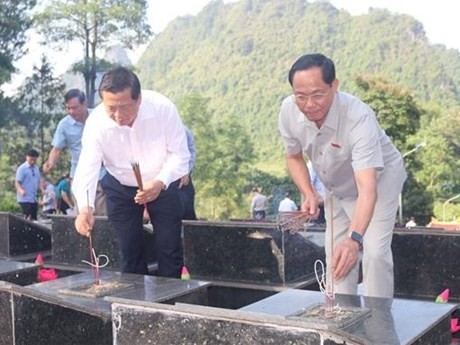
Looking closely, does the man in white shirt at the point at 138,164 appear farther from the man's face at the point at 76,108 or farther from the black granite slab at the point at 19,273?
the man's face at the point at 76,108

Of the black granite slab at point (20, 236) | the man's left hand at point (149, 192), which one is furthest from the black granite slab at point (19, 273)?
the black granite slab at point (20, 236)

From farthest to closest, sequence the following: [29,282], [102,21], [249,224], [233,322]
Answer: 1. [102,21]
2. [249,224]
3. [29,282]
4. [233,322]

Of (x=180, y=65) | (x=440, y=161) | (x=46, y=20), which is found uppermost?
(x=180, y=65)

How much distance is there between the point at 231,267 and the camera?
451 cm

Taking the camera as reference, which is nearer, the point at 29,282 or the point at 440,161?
the point at 29,282

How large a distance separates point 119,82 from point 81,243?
2.05 meters

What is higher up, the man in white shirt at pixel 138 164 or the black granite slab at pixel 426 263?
the man in white shirt at pixel 138 164

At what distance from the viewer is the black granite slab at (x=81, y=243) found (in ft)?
16.4

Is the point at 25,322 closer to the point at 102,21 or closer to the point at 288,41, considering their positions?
the point at 102,21

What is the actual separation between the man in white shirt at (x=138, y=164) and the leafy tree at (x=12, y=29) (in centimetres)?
2181

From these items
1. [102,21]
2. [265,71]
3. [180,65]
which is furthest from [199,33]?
[102,21]

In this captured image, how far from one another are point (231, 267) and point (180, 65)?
97.1 meters

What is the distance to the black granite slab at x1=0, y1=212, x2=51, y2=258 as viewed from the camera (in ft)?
18.6

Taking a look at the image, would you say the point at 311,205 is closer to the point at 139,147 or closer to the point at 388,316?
the point at 388,316
